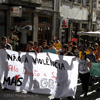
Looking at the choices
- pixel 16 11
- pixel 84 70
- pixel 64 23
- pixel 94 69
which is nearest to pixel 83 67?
pixel 84 70

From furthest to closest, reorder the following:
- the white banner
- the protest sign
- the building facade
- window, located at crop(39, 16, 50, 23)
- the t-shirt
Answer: the building facade < window, located at crop(39, 16, 50, 23) < the protest sign < the t-shirt < the white banner

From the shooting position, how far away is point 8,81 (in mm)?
7305

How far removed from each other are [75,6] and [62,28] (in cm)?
360

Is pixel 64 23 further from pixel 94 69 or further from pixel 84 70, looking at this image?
pixel 84 70

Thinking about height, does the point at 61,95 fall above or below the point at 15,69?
below

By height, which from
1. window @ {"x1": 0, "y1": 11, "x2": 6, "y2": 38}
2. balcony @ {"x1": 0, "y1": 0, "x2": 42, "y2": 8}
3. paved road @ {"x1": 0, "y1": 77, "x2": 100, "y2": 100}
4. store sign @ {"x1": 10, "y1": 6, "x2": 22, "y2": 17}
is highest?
balcony @ {"x1": 0, "y1": 0, "x2": 42, "y2": 8}

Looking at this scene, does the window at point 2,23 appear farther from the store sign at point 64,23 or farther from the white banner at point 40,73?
the white banner at point 40,73

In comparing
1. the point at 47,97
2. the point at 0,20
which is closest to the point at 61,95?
the point at 47,97

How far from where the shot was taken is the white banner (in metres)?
6.64

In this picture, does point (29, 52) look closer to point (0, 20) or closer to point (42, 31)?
point (0, 20)

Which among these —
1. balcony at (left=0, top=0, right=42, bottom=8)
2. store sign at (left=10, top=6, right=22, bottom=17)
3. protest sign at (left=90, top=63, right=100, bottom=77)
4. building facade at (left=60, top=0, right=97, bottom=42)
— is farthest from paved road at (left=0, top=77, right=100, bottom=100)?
building facade at (left=60, top=0, right=97, bottom=42)

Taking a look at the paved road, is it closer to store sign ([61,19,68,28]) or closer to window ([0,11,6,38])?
window ([0,11,6,38])

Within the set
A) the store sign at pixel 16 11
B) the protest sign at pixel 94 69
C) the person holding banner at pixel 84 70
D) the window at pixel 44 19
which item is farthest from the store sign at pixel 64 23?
the person holding banner at pixel 84 70

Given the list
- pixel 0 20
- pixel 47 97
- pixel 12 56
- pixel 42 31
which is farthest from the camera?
pixel 42 31
